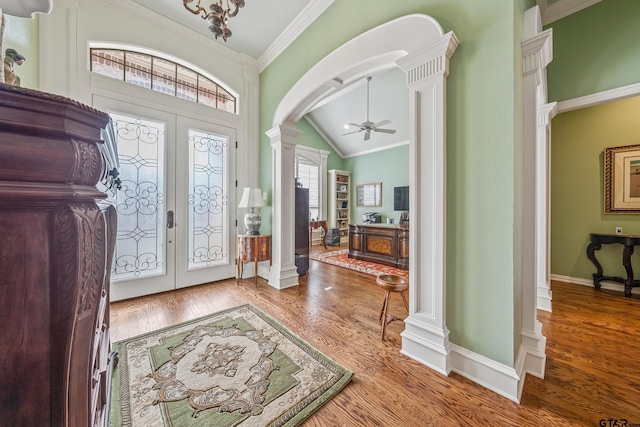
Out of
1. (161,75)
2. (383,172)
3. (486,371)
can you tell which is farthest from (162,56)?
(383,172)

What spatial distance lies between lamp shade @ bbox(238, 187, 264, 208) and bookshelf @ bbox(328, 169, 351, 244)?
14.2ft

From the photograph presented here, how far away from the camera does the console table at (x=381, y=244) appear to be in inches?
180

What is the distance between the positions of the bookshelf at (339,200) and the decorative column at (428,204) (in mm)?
5761

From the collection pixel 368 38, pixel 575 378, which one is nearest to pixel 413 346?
pixel 575 378

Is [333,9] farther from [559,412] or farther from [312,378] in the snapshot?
[559,412]

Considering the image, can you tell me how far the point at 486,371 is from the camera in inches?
62.0

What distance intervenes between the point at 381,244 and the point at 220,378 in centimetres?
384

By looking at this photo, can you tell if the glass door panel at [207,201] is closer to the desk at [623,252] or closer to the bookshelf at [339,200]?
the bookshelf at [339,200]

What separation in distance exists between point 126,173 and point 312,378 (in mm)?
3132

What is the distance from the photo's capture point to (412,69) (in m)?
1.85

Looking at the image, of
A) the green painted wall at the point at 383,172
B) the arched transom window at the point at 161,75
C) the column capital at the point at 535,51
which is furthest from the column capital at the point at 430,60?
the green painted wall at the point at 383,172

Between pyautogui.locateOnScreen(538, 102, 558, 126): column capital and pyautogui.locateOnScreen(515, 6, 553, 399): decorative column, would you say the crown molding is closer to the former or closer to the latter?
pyautogui.locateOnScreen(538, 102, 558, 126): column capital

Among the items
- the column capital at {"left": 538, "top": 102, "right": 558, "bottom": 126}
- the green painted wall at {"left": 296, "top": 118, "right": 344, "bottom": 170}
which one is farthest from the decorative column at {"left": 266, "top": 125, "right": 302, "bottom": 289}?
the green painted wall at {"left": 296, "top": 118, "right": 344, "bottom": 170}

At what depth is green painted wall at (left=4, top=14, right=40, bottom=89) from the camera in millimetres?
1881
